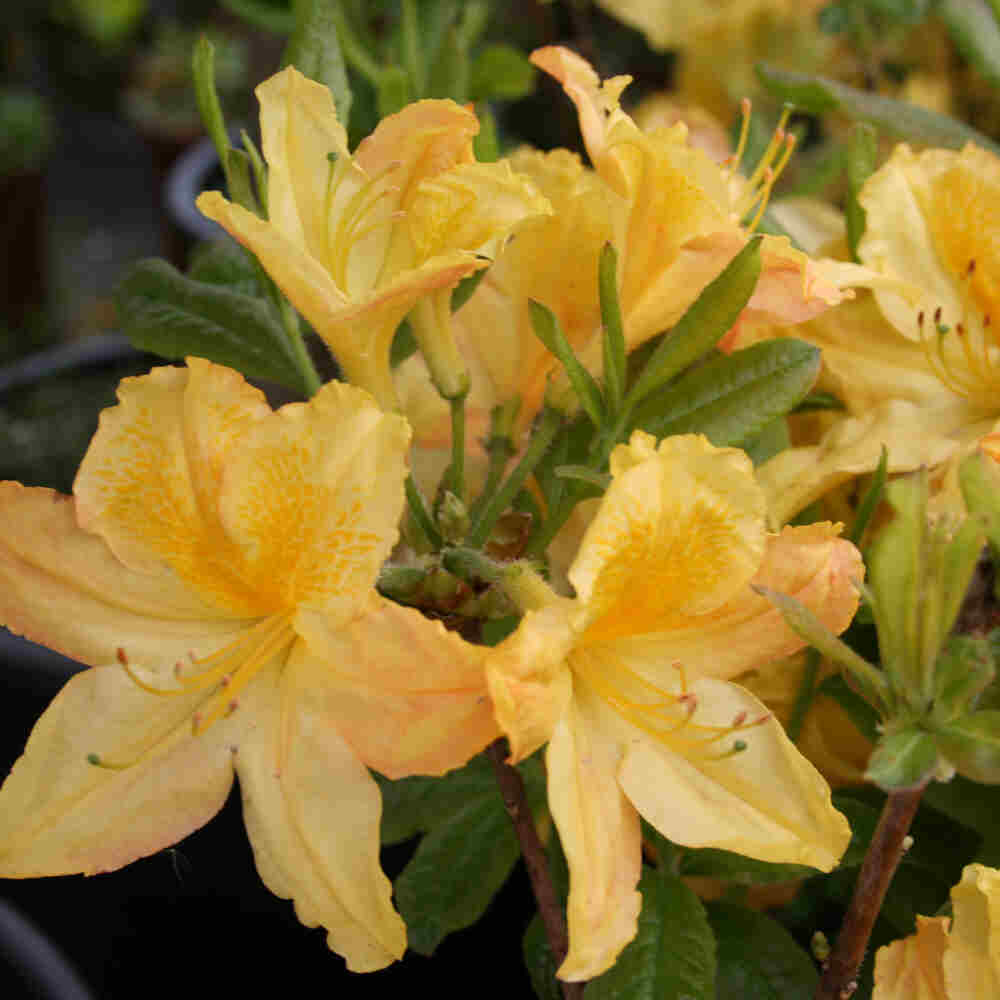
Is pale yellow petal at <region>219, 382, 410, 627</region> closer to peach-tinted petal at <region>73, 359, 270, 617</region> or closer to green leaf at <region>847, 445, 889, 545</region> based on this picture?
peach-tinted petal at <region>73, 359, 270, 617</region>

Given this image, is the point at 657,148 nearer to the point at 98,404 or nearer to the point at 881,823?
the point at 881,823

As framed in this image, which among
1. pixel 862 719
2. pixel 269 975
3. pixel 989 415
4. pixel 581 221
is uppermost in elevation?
pixel 581 221

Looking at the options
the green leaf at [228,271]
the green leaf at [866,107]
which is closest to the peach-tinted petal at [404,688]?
the green leaf at [228,271]

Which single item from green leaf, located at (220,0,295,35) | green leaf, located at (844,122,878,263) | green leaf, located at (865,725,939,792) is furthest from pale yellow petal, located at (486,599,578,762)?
green leaf, located at (220,0,295,35)

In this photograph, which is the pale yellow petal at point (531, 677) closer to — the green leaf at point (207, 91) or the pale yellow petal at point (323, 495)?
the pale yellow petal at point (323, 495)

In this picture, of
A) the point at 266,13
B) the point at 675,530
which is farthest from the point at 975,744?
the point at 266,13

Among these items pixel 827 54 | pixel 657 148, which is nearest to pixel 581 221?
pixel 657 148
